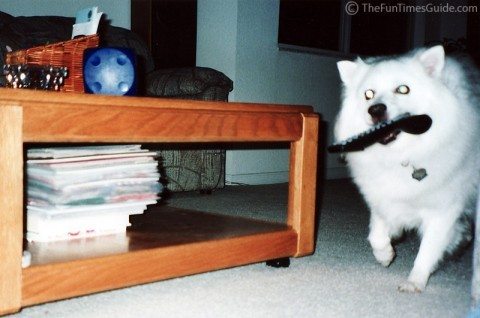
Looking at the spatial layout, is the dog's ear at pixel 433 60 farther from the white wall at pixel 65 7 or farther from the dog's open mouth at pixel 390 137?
the white wall at pixel 65 7

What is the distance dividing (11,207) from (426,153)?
118 centimetres

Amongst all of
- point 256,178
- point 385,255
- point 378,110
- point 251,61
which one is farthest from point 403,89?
point 256,178

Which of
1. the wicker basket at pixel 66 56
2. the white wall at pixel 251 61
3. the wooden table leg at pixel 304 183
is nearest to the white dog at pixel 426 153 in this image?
the wooden table leg at pixel 304 183

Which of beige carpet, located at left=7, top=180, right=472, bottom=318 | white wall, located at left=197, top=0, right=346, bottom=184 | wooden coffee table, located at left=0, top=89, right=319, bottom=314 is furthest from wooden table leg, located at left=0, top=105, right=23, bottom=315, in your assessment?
white wall, located at left=197, top=0, right=346, bottom=184

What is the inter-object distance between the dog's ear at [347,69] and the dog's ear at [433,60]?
25 cm

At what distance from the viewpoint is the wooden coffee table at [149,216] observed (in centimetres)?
95

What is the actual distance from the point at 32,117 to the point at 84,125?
110mm

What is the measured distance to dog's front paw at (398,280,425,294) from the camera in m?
1.42

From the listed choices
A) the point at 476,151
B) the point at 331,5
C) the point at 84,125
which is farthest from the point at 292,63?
the point at 84,125

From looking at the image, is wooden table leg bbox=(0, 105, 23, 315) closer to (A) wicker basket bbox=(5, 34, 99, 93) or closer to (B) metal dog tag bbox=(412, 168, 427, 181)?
(A) wicker basket bbox=(5, 34, 99, 93)

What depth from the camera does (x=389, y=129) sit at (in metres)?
1.46

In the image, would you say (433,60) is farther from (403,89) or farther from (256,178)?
(256,178)

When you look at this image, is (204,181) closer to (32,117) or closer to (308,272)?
(308,272)

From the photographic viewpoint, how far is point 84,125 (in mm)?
1039
